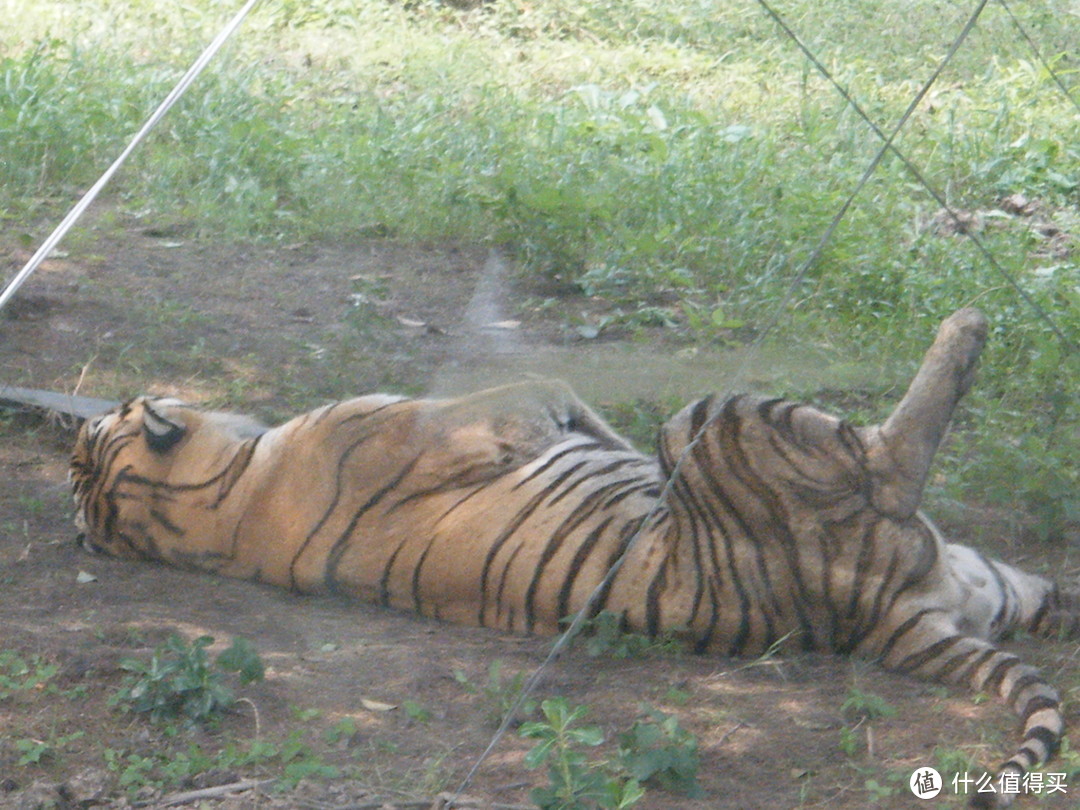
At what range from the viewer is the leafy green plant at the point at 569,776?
230cm

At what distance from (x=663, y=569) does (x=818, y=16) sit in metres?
5.20

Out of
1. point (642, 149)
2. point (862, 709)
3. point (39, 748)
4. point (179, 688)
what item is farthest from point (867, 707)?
point (642, 149)

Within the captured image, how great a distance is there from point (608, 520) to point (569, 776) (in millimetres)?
1001

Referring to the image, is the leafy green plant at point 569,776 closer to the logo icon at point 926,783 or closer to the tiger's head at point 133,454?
the logo icon at point 926,783

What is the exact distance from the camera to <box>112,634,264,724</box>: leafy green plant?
2.78 meters

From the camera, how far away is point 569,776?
2.32 metres

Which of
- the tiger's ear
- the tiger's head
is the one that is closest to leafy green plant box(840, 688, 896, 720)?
the tiger's head

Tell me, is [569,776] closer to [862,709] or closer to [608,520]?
[862,709]

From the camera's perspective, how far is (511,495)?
3.39 meters

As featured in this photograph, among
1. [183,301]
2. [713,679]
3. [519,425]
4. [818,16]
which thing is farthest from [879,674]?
[818,16]

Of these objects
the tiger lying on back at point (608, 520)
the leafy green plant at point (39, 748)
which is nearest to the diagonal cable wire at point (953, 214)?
the tiger lying on back at point (608, 520)

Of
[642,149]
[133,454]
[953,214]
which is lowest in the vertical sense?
[133,454]

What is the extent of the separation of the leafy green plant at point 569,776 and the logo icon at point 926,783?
20.5 inches

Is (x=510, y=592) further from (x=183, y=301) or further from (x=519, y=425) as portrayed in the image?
(x=183, y=301)
